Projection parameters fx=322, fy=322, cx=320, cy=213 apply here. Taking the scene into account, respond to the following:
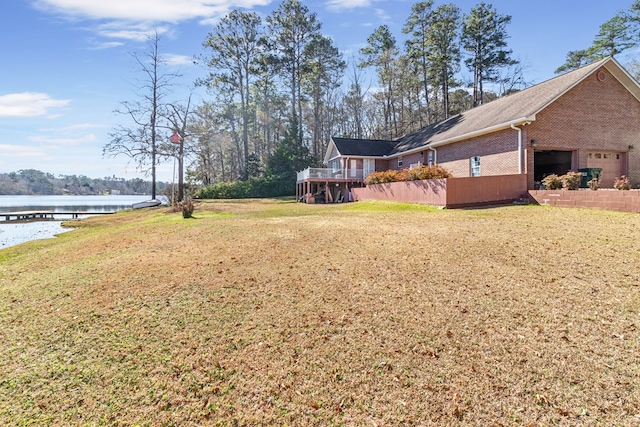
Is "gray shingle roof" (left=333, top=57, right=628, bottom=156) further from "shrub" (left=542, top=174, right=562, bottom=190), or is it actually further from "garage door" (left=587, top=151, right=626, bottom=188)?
"garage door" (left=587, top=151, right=626, bottom=188)

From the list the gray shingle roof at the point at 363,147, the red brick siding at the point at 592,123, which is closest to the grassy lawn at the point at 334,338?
→ the red brick siding at the point at 592,123

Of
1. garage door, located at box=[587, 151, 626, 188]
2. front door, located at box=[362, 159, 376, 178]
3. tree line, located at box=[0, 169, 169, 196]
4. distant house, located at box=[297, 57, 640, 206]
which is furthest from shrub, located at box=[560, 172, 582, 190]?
tree line, located at box=[0, 169, 169, 196]

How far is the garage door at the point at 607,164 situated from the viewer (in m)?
15.1

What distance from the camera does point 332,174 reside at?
26.2m

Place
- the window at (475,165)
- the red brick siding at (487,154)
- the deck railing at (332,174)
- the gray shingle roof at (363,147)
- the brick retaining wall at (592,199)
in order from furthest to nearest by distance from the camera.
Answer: the gray shingle roof at (363,147) < the deck railing at (332,174) < the window at (475,165) < the red brick siding at (487,154) < the brick retaining wall at (592,199)

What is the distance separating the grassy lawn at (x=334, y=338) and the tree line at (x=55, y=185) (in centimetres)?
7387

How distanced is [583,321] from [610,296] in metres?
0.96

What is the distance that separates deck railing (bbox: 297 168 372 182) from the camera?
25531 mm

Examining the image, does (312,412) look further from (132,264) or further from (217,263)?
(132,264)

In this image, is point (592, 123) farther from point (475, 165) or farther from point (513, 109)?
point (475, 165)

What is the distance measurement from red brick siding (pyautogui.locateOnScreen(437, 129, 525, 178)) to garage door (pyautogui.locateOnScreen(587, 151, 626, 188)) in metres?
3.72

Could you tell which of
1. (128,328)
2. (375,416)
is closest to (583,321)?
(375,416)

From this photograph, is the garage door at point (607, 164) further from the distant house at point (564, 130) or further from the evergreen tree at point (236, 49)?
the evergreen tree at point (236, 49)

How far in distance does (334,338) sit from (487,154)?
15936 mm
